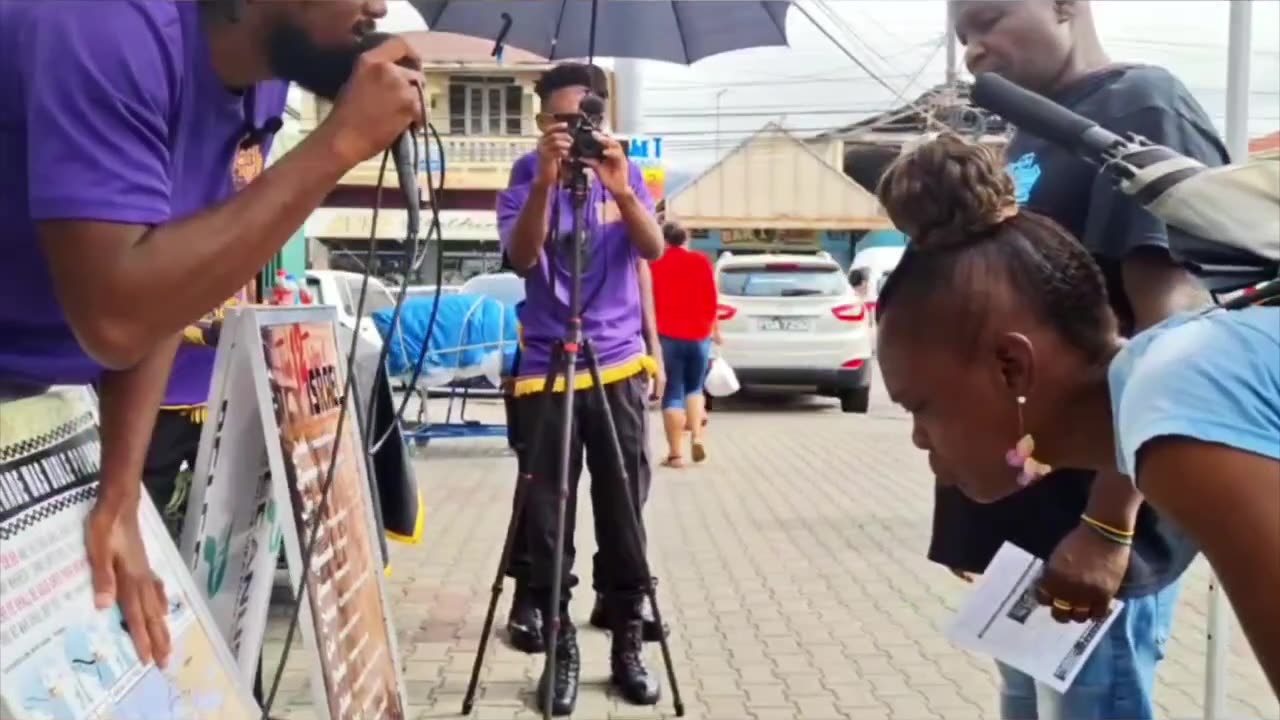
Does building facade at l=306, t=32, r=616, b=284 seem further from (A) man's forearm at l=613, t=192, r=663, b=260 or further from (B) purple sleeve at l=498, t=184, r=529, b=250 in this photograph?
(A) man's forearm at l=613, t=192, r=663, b=260

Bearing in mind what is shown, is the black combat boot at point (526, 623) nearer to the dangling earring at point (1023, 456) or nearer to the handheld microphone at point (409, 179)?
the handheld microphone at point (409, 179)

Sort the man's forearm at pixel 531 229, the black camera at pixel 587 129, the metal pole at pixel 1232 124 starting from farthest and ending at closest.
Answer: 1. the man's forearm at pixel 531 229
2. the black camera at pixel 587 129
3. the metal pole at pixel 1232 124

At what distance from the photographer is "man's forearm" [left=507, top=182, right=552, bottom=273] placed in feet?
12.7

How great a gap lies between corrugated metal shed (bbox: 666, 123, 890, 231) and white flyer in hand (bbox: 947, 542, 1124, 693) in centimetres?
3697

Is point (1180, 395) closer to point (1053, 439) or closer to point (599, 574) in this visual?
point (1053, 439)

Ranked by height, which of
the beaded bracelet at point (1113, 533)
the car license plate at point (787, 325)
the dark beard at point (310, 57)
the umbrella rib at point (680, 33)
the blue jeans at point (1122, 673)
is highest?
the umbrella rib at point (680, 33)

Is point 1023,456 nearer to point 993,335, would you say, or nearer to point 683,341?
point 993,335

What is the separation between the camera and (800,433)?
12422 millimetres

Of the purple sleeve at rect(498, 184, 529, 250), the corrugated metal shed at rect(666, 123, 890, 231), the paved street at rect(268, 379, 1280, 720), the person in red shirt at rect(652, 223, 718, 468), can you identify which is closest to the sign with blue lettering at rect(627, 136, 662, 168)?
the person in red shirt at rect(652, 223, 718, 468)

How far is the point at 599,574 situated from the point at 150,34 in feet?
9.48

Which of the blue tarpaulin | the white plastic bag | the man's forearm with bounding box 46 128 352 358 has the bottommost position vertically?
the white plastic bag

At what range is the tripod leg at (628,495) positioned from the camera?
4043 mm

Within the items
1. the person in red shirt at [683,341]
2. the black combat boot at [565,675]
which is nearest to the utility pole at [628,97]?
the person in red shirt at [683,341]

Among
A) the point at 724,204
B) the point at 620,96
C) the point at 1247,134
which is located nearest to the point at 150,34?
the point at 1247,134
